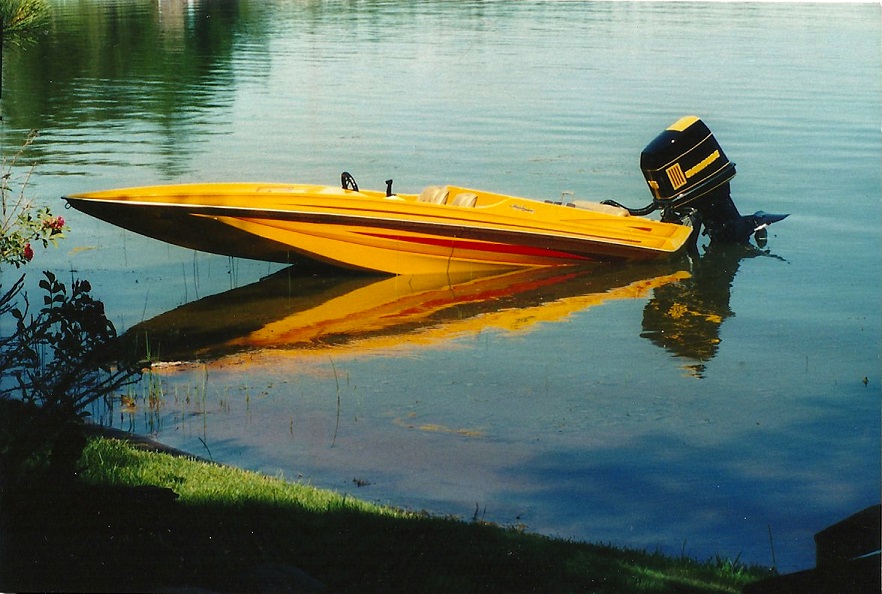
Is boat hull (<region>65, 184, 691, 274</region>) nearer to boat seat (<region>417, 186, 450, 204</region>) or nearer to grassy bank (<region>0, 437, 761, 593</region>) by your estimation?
boat seat (<region>417, 186, 450, 204</region>)

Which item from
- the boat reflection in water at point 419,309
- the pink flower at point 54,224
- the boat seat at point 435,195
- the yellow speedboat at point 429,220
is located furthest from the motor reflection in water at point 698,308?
the pink flower at point 54,224

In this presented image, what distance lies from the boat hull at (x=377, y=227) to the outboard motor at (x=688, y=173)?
0.97 ft

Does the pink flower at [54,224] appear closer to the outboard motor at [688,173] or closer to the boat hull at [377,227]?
the boat hull at [377,227]

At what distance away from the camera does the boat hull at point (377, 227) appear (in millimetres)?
13453

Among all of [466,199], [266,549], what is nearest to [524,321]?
[466,199]

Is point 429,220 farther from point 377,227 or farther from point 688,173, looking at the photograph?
point 688,173

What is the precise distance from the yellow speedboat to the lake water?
0.38 m

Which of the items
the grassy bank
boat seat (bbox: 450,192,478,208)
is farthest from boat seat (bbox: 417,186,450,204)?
the grassy bank

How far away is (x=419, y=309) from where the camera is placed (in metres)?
13.5

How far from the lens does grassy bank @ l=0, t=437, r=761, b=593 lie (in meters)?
4.92

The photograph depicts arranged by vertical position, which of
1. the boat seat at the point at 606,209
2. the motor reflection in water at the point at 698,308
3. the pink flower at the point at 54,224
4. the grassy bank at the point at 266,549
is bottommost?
the motor reflection in water at the point at 698,308

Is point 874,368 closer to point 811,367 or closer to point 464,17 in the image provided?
point 811,367

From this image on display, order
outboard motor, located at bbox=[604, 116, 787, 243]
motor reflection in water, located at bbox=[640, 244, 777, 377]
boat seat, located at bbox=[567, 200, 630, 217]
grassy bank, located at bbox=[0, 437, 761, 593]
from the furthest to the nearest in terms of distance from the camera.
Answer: boat seat, located at bbox=[567, 200, 630, 217] → outboard motor, located at bbox=[604, 116, 787, 243] → motor reflection in water, located at bbox=[640, 244, 777, 377] → grassy bank, located at bbox=[0, 437, 761, 593]

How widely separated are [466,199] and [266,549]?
9.19 meters
